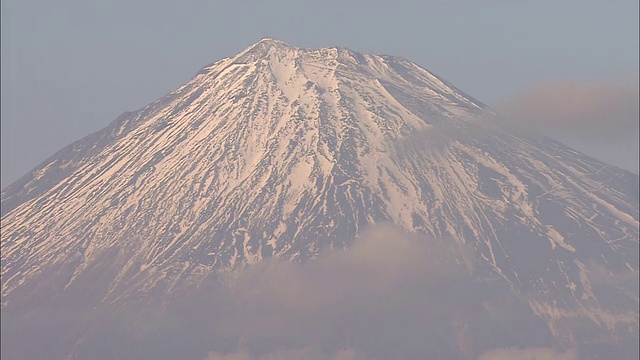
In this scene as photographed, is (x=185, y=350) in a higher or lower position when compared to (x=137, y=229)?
lower

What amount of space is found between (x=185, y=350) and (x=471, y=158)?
45.1 m

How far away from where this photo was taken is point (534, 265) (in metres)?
182

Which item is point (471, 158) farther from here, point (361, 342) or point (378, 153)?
point (361, 342)

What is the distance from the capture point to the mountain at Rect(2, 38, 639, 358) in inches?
6993

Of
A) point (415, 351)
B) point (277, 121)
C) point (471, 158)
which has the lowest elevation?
point (415, 351)

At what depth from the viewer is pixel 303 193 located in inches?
7101

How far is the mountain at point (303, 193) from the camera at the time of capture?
178 m

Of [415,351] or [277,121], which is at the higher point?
[277,121]

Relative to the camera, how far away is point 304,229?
179375mm

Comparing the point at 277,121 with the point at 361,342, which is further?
the point at 277,121

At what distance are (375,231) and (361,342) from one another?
45.2 feet

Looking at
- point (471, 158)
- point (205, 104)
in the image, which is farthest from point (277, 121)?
point (471, 158)

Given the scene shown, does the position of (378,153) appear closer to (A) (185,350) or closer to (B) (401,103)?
(B) (401,103)

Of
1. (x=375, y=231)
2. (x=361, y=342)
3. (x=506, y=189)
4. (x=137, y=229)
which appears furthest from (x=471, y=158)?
(x=137, y=229)
